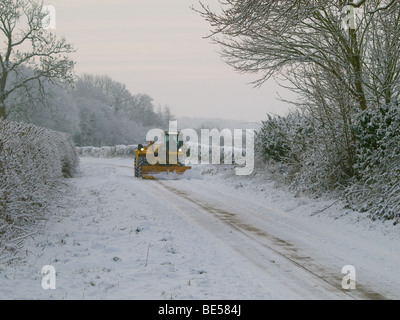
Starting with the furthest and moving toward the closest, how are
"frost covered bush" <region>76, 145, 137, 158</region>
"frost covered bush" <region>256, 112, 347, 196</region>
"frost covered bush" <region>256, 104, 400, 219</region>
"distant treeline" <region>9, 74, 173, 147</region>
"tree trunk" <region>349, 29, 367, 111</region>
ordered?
"distant treeline" <region>9, 74, 173, 147</region> < "frost covered bush" <region>76, 145, 137, 158</region> < "frost covered bush" <region>256, 112, 347, 196</region> < "tree trunk" <region>349, 29, 367, 111</region> < "frost covered bush" <region>256, 104, 400, 219</region>

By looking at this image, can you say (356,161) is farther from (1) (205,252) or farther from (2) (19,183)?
(2) (19,183)

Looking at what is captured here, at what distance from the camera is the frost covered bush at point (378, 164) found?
9070mm

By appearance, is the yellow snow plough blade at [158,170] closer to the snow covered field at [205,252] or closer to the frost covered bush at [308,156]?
the frost covered bush at [308,156]

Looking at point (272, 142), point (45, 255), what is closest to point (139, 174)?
point (272, 142)

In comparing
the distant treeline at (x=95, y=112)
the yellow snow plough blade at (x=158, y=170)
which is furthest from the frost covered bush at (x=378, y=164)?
the distant treeline at (x=95, y=112)

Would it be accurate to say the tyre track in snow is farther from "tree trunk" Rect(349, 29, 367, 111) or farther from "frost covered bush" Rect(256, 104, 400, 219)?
"tree trunk" Rect(349, 29, 367, 111)

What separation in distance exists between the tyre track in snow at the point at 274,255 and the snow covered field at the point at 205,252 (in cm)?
2

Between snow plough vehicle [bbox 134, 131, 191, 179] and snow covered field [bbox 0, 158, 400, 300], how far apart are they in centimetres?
801

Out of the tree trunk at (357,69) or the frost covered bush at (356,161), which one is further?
the tree trunk at (357,69)

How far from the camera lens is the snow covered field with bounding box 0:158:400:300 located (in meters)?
5.18

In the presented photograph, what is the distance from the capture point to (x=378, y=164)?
1001 cm

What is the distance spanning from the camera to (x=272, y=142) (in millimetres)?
17266

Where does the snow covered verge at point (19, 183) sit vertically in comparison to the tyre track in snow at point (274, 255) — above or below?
above

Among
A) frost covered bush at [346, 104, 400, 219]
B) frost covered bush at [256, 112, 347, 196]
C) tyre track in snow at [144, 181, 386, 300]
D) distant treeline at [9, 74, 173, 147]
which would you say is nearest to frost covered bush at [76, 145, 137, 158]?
distant treeline at [9, 74, 173, 147]
